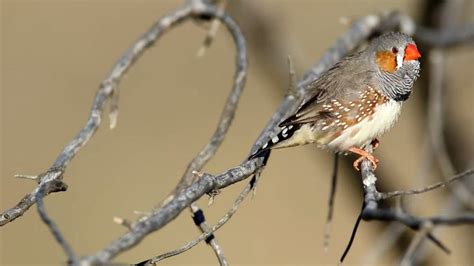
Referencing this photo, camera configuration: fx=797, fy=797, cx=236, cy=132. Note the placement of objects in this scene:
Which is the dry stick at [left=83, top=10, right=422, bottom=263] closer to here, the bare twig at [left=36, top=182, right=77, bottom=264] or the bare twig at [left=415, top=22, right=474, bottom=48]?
the bare twig at [left=36, top=182, right=77, bottom=264]

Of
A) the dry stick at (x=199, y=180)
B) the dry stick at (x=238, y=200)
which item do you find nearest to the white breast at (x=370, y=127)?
the dry stick at (x=238, y=200)

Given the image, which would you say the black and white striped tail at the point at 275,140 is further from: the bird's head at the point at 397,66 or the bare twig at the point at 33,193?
the bare twig at the point at 33,193

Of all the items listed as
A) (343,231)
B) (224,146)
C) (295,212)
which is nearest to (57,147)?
(224,146)

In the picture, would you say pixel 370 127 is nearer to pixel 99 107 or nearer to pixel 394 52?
pixel 394 52

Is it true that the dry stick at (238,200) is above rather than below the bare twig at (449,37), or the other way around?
below

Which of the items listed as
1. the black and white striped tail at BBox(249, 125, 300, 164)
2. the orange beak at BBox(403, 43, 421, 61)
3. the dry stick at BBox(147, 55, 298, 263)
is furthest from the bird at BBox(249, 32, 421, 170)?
the dry stick at BBox(147, 55, 298, 263)

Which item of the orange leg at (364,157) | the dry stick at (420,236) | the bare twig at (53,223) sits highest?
the orange leg at (364,157)

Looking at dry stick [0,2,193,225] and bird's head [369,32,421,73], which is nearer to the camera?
dry stick [0,2,193,225]
